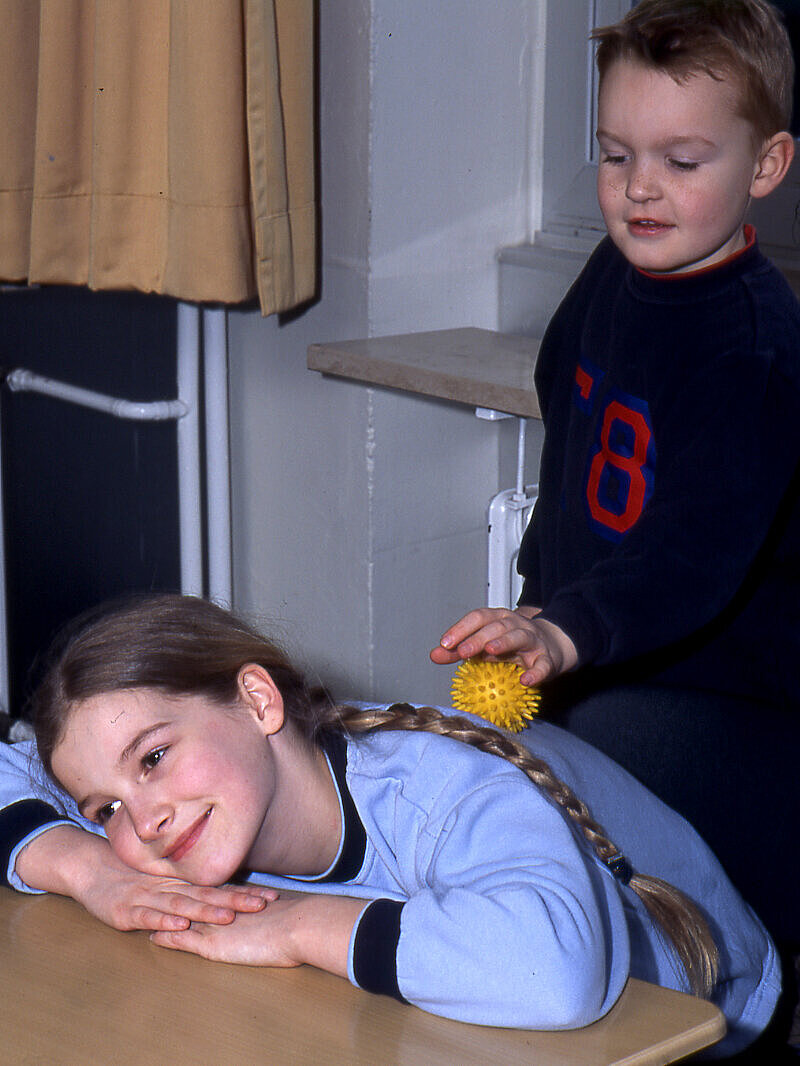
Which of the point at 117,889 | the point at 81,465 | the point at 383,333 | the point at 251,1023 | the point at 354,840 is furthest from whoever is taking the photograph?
the point at 81,465

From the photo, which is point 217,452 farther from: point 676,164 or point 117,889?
point 117,889

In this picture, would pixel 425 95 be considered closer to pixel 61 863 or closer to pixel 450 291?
pixel 450 291

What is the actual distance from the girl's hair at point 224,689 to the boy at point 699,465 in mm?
101

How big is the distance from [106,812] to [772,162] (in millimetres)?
794

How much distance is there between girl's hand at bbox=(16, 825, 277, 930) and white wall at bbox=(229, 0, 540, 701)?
45.4 inches

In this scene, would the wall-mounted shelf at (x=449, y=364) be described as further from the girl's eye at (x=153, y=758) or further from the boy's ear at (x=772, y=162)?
the girl's eye at (x=153, y=758)

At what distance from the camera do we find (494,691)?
96 centimetres

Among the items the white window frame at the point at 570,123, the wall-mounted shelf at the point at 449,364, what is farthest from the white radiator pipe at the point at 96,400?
the white window frame at the point at 570,123

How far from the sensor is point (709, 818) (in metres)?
1.09

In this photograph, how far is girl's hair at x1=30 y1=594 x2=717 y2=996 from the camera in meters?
0.91

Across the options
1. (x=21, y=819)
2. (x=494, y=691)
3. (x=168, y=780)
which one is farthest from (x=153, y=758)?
(x=494, y=691)

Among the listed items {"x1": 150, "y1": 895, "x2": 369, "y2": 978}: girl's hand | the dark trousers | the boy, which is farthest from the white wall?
{"x1": 150, "y1": 895, "x2": 369, "y2": 978}: girl's hand

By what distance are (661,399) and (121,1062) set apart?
75cm

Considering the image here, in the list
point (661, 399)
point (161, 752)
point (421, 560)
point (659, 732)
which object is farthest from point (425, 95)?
point (161, 752)
